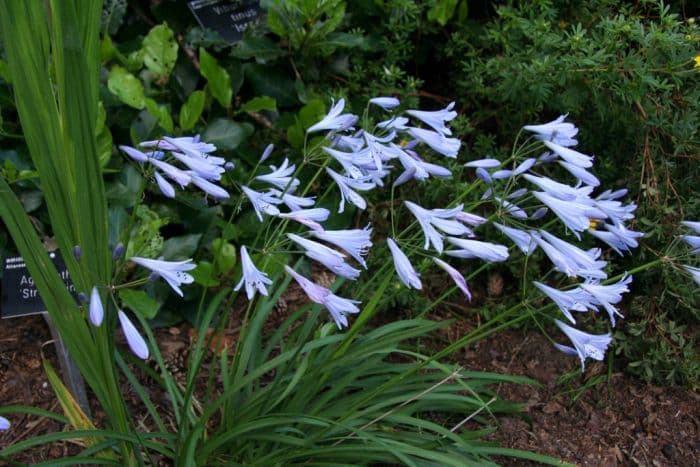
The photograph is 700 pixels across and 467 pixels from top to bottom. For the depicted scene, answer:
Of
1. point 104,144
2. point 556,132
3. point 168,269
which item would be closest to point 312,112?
point 104,144

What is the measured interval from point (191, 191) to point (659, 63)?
1.83m

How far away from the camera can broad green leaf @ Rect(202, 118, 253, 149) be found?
2.94m

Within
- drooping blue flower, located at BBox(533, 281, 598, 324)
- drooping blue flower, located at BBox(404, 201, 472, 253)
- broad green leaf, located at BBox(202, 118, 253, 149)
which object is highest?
drooping blue flower, located at BBox(404, 201, 472, 253)

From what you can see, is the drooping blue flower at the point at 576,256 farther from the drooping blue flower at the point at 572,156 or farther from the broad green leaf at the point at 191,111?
the broad green leaf at the point at 191,111

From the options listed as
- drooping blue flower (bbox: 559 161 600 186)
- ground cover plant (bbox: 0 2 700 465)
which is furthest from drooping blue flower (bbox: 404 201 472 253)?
drooping blue flower (bbox: 559 161 600 186)

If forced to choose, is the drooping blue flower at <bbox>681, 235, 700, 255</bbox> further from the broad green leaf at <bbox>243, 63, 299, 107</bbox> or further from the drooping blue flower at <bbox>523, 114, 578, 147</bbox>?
the broad green leaf at <bbox>243, 63, 299, 107</bbox>

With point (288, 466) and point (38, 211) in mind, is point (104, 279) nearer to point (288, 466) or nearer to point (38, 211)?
point (288, 466)

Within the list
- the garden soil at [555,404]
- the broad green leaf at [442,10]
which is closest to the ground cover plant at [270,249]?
the garden soil at [555,404]

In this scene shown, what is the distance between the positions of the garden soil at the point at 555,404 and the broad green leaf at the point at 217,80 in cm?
94

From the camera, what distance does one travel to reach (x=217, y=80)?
9.68 feet

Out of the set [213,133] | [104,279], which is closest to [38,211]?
[213,133]

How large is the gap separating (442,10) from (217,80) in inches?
40.7

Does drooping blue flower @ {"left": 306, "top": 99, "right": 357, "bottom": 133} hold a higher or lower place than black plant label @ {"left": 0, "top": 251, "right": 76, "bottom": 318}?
higher

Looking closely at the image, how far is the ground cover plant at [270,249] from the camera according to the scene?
1.69m
